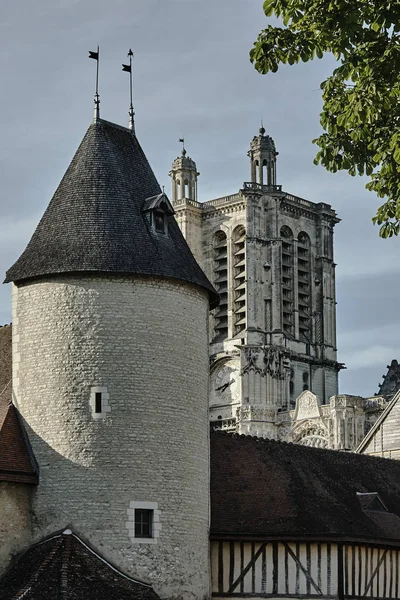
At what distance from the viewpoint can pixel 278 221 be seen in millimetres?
76812

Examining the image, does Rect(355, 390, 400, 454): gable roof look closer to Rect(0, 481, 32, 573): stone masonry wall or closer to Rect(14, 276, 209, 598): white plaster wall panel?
Rect(14, 276, 209, 598): white plaster wall panel

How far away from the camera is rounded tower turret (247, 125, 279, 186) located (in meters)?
77.6

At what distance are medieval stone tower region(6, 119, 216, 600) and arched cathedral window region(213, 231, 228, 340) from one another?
180 ft

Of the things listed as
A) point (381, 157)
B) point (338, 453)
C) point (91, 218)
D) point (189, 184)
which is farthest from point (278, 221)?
point (381, 157)

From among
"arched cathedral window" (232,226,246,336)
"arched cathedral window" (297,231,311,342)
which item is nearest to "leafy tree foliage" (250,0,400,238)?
"arched cathedral window" (232,226,246,336)

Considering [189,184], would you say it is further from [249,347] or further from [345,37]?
[345,37]

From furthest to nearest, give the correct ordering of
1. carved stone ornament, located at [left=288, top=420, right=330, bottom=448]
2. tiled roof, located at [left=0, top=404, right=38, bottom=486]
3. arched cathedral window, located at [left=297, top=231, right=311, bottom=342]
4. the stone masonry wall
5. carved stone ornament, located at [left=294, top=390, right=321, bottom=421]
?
arched cathedral window, located at [left=297, top=231, right=311, bottom=342] → carved stone ornament, located at [left=294, top=390, right=321, bottom=421] → carved stone ornament, located at [left=288, top=420, right=330, bottom=448] → tiled roof, located at [left=0, top=404, right=38, bottom=486] → the stone masonry wall

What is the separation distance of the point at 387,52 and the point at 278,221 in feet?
205

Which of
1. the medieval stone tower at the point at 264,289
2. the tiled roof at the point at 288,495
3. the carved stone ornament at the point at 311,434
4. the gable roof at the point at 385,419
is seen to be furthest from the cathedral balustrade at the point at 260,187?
the tiled roof at the point at 288,495

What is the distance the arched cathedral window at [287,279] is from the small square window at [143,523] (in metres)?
57.8

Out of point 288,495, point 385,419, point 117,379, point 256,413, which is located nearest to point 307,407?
point 256,413

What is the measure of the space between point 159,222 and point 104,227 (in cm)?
110

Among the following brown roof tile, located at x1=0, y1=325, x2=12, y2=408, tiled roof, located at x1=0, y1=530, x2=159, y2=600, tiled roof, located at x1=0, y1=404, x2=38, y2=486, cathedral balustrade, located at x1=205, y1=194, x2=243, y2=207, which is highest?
cathedral balustrade, located at x1=205, y1=194, x2=243, y2=207

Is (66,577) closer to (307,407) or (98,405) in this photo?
(98,405)
